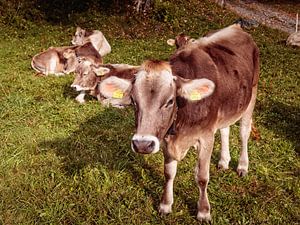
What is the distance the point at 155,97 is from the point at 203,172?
1.59 metres

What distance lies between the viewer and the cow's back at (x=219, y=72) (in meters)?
4.93

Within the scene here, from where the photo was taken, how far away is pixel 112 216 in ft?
18.0

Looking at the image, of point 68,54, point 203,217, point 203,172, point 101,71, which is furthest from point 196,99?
point 68,54

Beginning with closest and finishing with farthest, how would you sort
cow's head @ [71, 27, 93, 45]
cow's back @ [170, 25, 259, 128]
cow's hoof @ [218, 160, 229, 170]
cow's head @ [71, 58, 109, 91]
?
cow's back @ [170, 25, 259, 128], cow's hoof @ [218, 160, 229, 170], cow's head @ [71, 58, 109, 91], cow's head @ [71, 27, 93, 45]

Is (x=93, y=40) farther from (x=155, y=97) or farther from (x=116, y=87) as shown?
(x=155, y=97)

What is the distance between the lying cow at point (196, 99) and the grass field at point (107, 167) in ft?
1.39

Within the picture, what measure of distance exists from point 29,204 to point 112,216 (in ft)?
3.64

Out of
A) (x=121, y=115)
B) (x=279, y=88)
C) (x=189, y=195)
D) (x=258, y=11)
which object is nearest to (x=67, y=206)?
(x=189, y=195)

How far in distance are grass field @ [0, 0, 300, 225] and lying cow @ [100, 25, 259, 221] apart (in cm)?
42

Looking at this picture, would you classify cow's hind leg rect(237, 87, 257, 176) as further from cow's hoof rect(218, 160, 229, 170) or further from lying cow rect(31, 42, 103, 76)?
lying cow rect(31, 42, 103, 76)

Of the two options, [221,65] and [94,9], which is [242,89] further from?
[94,9]

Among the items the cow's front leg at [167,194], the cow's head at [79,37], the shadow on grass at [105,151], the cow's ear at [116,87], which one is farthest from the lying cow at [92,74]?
the cow's head at [79,37]

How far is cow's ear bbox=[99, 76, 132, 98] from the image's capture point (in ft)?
14.9

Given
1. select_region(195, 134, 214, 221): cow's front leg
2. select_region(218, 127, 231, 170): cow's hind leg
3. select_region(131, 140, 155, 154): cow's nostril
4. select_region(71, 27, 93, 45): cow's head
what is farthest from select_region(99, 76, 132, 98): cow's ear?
select_region(71, 27, 93, 45): cow's head
